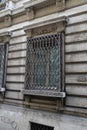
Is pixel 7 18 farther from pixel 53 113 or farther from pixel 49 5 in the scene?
pixel 53 113

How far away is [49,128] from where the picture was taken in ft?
23.1

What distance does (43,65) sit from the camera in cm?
765

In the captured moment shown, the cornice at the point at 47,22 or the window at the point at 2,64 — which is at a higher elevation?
the cornice at the point at 47,22

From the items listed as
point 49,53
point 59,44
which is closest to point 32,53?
point 49,53

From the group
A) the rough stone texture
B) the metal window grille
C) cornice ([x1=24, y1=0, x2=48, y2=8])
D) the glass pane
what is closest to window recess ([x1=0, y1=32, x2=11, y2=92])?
the rough stone texture

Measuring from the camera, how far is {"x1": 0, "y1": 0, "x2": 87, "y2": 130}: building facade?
646 cm

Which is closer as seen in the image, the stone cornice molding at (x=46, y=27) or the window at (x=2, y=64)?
the stone cornice molding at (x=46, y=27)

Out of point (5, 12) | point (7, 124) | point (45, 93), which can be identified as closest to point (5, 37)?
point (5, 12)

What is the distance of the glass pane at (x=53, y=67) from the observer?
23.4 ft

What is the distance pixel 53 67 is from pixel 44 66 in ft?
1.43

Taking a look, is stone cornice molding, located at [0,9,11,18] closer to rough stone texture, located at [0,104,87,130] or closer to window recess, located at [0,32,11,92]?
window recess, located at [0,32,11,92]

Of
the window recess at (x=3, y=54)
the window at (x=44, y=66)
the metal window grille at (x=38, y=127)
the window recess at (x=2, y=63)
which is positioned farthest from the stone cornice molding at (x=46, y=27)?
the metal window grille at (x=38, y=127)

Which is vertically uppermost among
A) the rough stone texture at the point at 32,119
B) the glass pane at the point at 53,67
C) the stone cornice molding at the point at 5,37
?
the stone cornice molding at the point at 5,37

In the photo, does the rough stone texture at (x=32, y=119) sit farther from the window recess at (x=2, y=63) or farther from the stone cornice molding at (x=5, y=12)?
the stone cornice molding at (x=5, y=12)
